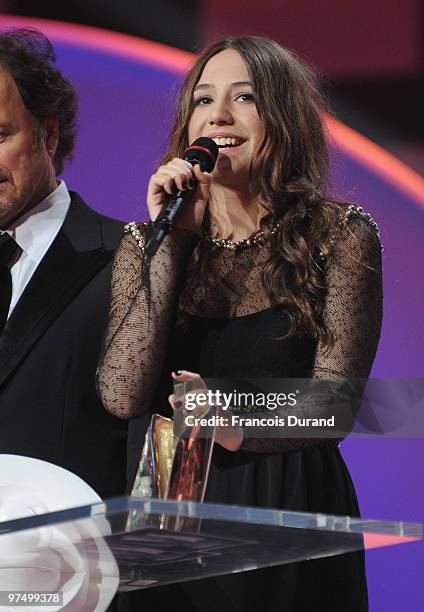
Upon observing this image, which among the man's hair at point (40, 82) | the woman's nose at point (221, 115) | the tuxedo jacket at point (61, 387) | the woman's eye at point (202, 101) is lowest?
the tuxedo jacket at point (61, 387)

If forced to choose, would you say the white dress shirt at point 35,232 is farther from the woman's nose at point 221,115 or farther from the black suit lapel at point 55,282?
the woman's nose at point 221,115

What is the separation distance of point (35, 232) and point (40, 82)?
0.37 metres

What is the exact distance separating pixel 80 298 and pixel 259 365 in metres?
0.51

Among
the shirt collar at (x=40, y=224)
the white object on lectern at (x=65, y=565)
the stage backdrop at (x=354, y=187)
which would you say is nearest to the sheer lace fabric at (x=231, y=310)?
the shirt collar at (x=40, y=224)

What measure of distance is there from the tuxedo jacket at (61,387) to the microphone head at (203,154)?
0.48 meters

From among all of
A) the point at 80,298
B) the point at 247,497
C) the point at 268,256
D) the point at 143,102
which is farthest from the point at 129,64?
the point at 247,497

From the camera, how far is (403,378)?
2389mm

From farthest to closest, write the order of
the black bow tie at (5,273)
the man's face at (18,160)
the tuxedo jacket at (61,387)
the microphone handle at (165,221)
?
1. the man's face at (18,160)
2. the black bow tie at (5,273)
3. the tuxedo jacket at (61,387)
4. the microphone handle at (165,221)

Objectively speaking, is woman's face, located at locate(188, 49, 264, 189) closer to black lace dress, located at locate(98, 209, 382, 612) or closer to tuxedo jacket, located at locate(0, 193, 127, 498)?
black lace dress, located at locate(98, 209, 382, 612)

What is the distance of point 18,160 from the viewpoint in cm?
242

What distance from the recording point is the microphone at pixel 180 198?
1.72 meters

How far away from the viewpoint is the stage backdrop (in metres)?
2.37

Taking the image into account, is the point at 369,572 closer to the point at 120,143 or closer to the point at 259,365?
the point at 259,365

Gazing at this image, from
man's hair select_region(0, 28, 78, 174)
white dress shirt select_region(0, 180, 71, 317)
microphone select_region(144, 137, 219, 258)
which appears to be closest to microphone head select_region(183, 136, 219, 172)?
microphone select_region(144, 137, 219, 258)
